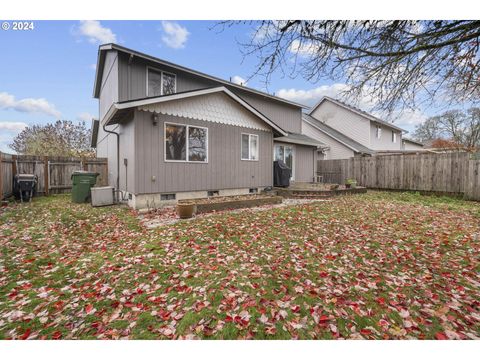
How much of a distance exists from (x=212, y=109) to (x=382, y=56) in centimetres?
632

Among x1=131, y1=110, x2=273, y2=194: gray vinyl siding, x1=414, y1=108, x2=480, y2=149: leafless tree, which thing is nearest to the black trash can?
x1=131, y1=110, x2=273, y2=194: gray vinyl siding

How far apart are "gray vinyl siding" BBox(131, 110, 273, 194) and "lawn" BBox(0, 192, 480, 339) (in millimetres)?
2319

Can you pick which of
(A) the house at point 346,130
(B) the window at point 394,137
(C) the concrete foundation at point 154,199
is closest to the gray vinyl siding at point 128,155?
(C) the concrete foundation at point 154,199

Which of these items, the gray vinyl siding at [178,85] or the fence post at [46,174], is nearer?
the gray vinyl siding at [178,85]

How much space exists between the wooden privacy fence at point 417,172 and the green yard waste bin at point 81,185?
15.3 m

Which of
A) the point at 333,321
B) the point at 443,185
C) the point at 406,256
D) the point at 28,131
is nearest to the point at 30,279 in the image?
the point at 333,321

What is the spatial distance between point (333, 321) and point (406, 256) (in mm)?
2630

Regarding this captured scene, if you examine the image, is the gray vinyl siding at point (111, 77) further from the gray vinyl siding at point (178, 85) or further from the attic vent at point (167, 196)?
the attic vent at point (167, 196)

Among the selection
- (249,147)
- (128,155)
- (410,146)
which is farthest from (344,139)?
(128,155)

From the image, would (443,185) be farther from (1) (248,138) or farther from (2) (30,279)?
(2) (30,279)

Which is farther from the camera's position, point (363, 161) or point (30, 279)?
point (363, 161)

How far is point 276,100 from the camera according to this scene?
52.5ft

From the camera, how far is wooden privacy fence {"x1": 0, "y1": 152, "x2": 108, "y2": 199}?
30.8 ft

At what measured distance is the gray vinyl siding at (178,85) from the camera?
33.1 ft
